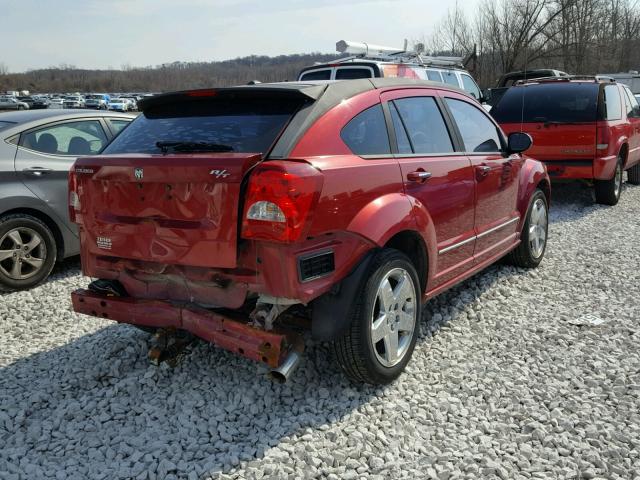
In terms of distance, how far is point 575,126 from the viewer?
833 cm

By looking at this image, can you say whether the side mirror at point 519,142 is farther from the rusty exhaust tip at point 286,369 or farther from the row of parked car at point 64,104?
the row of parked car at point 64,104

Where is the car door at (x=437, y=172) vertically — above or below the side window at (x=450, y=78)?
below

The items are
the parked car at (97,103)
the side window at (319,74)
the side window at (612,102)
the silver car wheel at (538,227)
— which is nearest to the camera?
the silver car wheel at (538,227)

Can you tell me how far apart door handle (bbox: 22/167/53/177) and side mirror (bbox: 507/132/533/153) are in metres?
4.34

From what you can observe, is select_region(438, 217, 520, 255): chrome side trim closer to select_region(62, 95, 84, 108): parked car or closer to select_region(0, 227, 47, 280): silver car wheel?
select_region(0, 227, 47, 280): silver car wheel

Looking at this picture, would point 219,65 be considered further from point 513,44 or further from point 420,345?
point 420,345

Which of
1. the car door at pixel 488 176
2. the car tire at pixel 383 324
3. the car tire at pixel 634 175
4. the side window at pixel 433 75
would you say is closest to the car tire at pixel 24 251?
the car tire at pixel 383 324

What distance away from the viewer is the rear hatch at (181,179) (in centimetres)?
277

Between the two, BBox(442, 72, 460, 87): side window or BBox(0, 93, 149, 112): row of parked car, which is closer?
BBox(442, 72, 460, 87): side window

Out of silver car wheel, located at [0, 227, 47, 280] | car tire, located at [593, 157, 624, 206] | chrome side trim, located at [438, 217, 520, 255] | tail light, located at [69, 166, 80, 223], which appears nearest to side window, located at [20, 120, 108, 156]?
silver car wheel, located at [0, 227, 47, 280]

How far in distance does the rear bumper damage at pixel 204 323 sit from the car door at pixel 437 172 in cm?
125

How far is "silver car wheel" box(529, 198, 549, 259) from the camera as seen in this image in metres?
5.50

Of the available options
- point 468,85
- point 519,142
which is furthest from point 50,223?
point 468,85

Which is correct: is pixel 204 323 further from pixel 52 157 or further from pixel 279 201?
pixel 52 157
